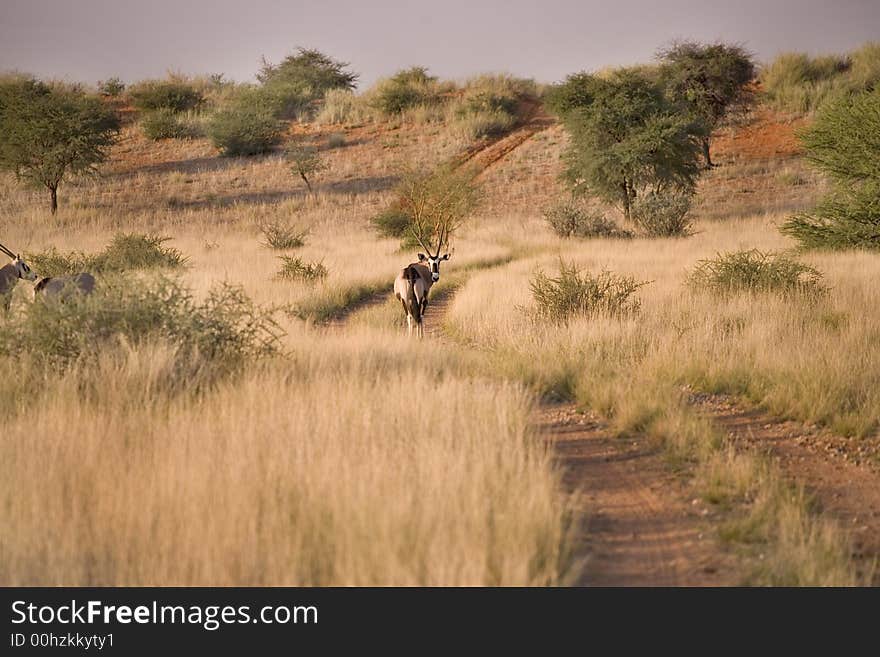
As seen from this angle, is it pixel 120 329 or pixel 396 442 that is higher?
pixel 120 329

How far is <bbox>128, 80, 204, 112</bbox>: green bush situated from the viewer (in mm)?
52125

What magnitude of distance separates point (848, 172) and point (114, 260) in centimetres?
2001

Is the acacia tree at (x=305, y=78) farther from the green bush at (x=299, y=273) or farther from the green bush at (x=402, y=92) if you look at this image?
the green bush at (x=299, y=273)

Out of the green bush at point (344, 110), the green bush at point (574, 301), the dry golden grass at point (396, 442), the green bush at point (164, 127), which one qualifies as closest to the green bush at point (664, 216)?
the dry golden grass at point (396, 442)

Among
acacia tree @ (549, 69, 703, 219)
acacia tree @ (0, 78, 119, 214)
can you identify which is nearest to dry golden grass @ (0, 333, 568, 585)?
acacia tree @ (549, 69, 703, 219)

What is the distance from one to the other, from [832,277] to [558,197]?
25196 millimetres

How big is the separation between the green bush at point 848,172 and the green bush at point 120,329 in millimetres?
16992

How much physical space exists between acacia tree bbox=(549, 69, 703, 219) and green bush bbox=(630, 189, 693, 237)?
3.58m

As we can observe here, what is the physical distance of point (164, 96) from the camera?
52281mm

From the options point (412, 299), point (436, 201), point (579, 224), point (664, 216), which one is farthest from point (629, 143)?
point (412, 299)

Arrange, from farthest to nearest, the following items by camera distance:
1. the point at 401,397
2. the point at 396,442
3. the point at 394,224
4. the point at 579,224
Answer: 1. the point at 394,224
2. the point at 579,224
3. the point at 401,397
4. the point at 396,442

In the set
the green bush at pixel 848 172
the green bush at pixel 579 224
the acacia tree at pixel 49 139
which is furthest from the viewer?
the acacia tree at pixel 49 139

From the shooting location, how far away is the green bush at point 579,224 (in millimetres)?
25188

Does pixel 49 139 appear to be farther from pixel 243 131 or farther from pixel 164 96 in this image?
pixel 164 96
